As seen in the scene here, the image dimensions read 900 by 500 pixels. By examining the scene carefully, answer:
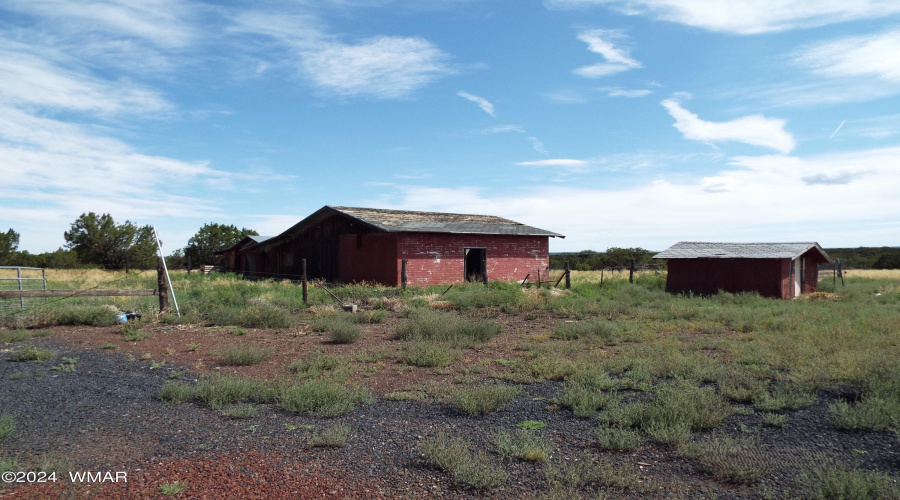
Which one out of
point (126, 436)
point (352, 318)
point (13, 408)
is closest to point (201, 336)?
point (352, 318)

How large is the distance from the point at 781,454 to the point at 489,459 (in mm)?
2754

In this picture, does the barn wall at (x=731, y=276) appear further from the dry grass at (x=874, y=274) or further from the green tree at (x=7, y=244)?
the green tree at (x=7, y=244)

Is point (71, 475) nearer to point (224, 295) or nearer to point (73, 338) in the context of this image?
point (73, 338)

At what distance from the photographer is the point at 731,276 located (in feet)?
74.4

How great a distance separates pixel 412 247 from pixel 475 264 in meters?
4.61

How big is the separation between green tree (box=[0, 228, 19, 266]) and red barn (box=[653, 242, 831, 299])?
52268mm

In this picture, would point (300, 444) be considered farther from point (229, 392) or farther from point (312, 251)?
point (312, 251)

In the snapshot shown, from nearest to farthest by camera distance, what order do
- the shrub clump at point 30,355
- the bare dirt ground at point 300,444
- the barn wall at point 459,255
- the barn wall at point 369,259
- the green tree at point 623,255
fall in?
1. the bare dirt ground at point 300,444
2. the shrub clump at point 30,355
3. the barn wall at point 369,259
4. the barn wall at point 459,255
5. the green tree at point 623,255

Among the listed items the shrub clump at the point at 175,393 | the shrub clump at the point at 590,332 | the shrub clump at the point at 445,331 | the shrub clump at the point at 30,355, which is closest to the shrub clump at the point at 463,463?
the shrub clump at the point at 175,393

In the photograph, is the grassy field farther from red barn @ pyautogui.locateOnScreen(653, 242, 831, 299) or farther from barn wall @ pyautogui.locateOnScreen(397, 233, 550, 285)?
barn wall @ pyautogui.locateOnScreen(397, 233, 550, 285)

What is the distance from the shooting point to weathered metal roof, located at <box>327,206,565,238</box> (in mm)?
24875

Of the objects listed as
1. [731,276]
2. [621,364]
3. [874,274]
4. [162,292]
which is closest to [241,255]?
[162,292]

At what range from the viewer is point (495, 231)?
88.6ft

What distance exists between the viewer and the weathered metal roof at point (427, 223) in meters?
24.9
